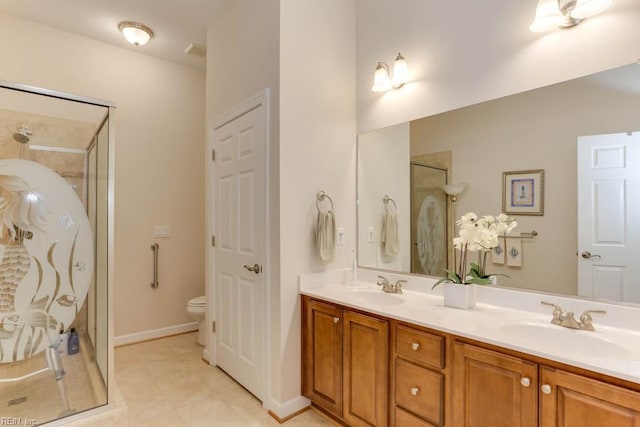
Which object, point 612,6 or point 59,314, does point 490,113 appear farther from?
point 59,314

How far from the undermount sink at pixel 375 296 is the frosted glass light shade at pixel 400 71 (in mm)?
1461

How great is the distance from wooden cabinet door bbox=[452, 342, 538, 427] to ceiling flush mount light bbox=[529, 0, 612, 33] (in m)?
1.57

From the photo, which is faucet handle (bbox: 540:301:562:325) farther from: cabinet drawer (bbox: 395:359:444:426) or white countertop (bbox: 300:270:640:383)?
cabinet drawer (bbox: 395:359:444:426)

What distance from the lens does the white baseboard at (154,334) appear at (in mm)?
3275

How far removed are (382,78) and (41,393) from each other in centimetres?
298

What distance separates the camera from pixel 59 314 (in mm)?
1871

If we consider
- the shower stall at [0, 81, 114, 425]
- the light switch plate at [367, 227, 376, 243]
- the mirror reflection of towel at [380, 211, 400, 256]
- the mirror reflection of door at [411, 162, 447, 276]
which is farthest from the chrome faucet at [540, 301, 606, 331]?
the shower stall at [0, 81, 114, 425]

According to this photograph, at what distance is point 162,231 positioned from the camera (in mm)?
3559

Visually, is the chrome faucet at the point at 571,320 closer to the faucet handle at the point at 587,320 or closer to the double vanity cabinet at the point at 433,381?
the faucet handle at the point at 587,320

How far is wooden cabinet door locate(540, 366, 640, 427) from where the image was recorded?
0.97 m

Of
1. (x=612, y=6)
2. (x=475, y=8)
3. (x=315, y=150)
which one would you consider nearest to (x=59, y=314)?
(x=315, y=150)

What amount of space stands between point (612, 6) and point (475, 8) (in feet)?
2.17

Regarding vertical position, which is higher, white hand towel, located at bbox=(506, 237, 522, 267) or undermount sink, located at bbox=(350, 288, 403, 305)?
white hand towel, located at bbox=(506, 237, 522, 267)

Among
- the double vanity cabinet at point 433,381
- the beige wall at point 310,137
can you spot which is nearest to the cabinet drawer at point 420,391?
the double vanity cabinet at point 433,381
